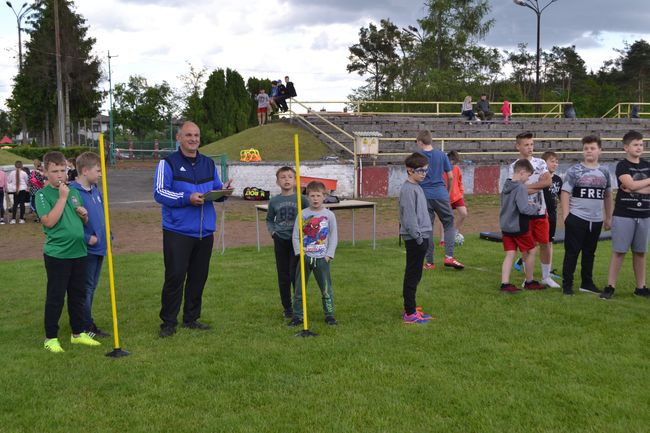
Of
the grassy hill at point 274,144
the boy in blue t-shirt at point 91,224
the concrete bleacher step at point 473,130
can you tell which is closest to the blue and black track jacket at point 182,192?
the boy in blue t-shirt at point 91,224

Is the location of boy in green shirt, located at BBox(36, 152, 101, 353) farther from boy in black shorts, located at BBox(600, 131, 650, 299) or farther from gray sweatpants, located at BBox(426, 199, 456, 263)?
boy in black shorts, located at BBox(600, 131, 650, 299)

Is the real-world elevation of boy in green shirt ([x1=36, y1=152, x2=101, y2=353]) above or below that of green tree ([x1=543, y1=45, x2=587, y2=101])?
below

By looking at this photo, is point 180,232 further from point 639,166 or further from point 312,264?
point 639,166

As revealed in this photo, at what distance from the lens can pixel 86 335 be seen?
241 inches

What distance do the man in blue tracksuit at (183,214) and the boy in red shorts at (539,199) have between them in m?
3.79

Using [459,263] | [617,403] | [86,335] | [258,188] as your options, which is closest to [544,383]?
[617,403]

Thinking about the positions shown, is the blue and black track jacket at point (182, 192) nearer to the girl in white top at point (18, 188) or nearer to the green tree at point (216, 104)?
the girl in white top at point (18, 188)

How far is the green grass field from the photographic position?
4.23 m

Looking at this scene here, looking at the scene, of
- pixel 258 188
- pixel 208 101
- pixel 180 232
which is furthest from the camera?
pixel 208 101

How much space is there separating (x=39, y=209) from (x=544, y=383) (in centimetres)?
443

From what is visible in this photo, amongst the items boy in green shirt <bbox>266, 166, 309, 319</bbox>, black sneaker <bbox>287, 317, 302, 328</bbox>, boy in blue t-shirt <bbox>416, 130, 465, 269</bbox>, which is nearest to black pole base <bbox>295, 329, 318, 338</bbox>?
black sneaker <bbox>287, 317, 302, 328</bbox>

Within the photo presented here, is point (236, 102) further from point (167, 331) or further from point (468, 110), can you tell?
point (167, 331)

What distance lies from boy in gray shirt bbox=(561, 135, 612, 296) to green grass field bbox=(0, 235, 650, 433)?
60cm

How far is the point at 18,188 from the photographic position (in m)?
17.3
